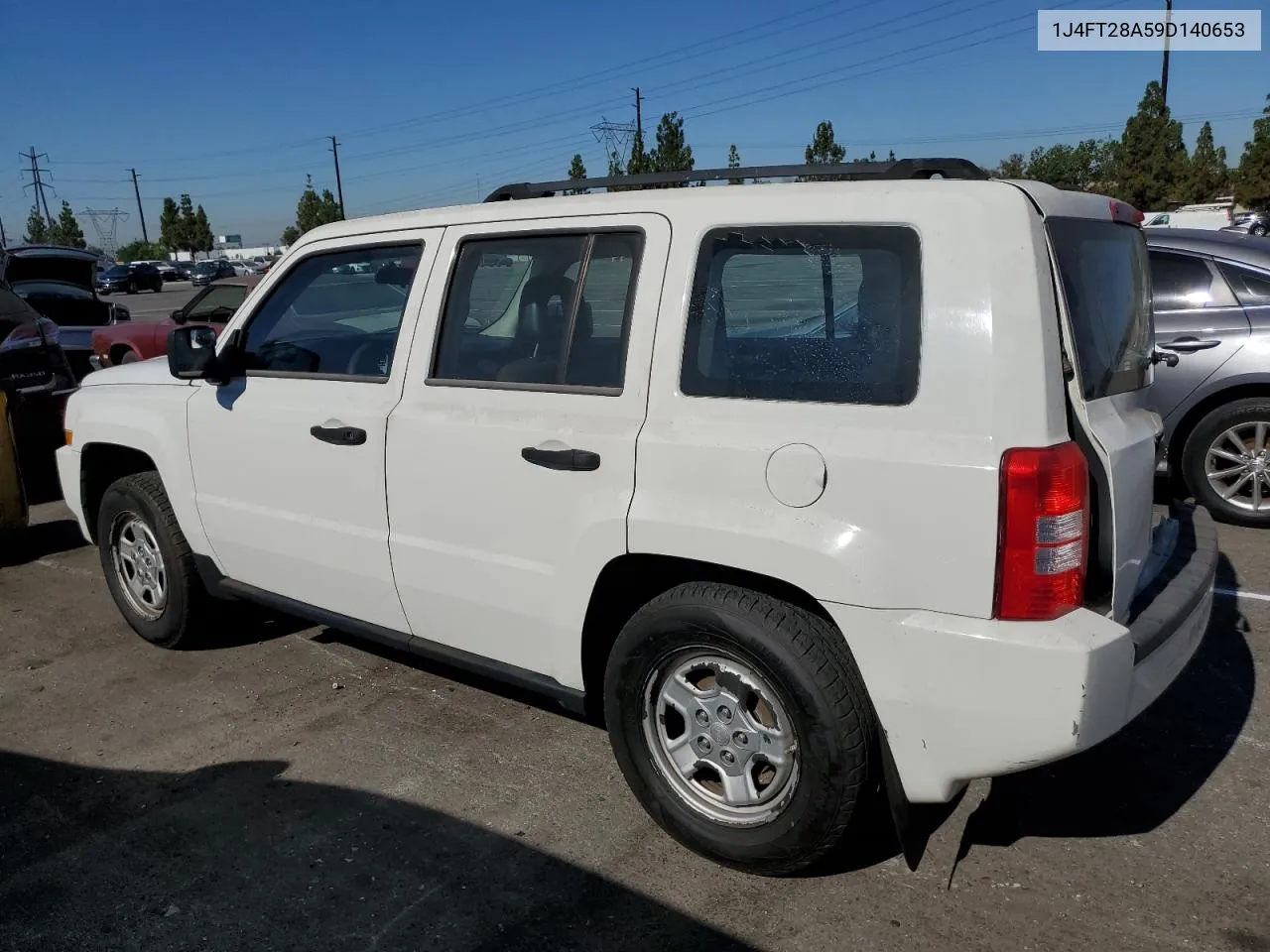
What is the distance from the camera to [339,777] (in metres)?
3.66

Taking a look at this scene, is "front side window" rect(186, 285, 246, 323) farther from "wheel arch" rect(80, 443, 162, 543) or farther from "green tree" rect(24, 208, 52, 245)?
"green tree" rect(24, 208, 52, 245)

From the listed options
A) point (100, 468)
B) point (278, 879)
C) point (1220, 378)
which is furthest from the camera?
point (1220, 378)

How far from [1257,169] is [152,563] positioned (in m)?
46.1

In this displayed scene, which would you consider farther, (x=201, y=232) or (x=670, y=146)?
(x=201, y=232)

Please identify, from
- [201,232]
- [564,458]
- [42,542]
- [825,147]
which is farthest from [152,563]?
[201,232]

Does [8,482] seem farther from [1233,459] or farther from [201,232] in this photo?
[201,232]

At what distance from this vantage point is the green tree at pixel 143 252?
4094 inches

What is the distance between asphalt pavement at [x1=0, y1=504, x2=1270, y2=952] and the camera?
2.80m

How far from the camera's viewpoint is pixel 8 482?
612 cm

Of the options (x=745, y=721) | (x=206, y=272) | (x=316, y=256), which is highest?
(x=206, y=272)

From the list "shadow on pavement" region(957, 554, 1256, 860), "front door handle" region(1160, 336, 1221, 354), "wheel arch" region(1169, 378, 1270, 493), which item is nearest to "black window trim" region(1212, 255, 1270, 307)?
"front door handle" region(1160, 336, 1221, 354)

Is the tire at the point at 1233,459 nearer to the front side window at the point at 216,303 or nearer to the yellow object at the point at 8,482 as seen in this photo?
the yellow object at the point at 8,482

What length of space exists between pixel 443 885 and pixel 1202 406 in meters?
5.62

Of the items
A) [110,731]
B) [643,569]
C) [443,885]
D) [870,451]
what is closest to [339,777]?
[443,885]
